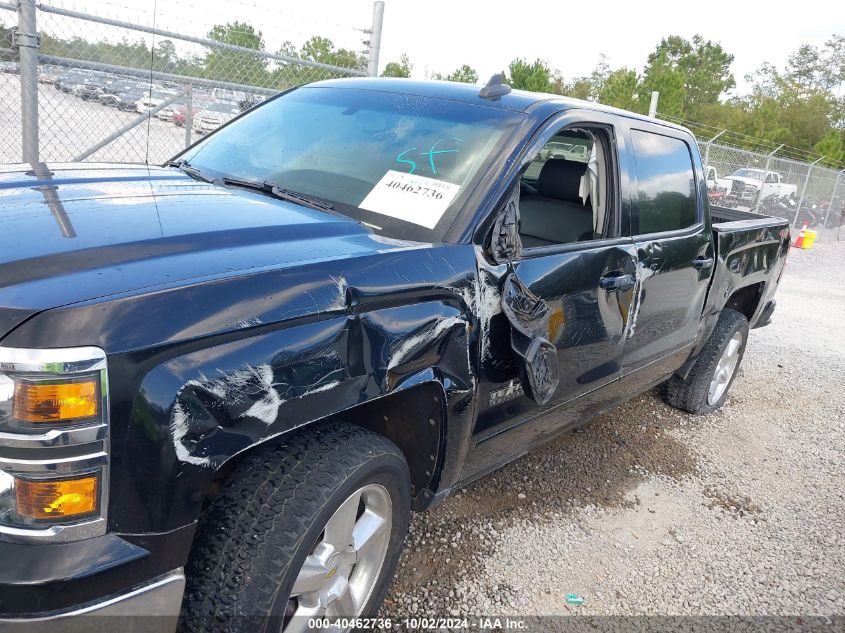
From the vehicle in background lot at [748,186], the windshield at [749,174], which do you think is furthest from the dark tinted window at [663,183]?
the windshield at [749,174]

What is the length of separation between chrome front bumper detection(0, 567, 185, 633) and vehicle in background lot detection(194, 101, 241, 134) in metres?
4.51

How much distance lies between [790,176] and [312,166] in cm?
1754

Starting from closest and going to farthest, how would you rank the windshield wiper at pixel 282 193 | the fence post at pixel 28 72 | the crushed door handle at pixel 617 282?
the windshield wiper at pixel 282 193
the crushed door handle at pixel 617 282
the fence post at pixel 28 72

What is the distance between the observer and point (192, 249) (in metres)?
1.76

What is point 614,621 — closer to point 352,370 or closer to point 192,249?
point 352,370

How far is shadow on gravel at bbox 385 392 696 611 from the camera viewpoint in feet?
9.12

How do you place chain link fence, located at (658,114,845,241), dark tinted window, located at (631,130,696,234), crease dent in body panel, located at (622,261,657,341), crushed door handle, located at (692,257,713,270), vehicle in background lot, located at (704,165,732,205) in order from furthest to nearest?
chain link fence, located at (658,114,845,241) → vehicle in background lot, located at (704,165,732,205) → crushed door handle, located at (692,257,713,270) → dark tinted window, located at (631,130,696,234) → crease dent in body panel, located at (622,261,657,341)

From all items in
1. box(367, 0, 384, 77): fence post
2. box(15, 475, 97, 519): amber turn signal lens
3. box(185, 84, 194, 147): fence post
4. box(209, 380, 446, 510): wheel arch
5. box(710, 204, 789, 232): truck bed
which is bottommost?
box(209, 380, 446, 510): wheel arch

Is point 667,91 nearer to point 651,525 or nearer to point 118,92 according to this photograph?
point 118,92

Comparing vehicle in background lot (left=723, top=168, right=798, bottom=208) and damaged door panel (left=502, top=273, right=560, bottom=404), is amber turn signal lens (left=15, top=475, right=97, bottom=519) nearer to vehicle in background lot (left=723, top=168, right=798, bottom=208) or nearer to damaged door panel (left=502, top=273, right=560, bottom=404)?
damaged door panel (left=502, top=273, right=560, bottom=404)

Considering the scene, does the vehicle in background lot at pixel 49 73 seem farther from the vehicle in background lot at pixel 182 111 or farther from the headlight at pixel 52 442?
the headlight at pixel 52 442

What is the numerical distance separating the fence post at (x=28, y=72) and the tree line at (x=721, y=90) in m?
19.0

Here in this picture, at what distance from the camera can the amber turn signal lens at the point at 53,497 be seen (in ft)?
4.60

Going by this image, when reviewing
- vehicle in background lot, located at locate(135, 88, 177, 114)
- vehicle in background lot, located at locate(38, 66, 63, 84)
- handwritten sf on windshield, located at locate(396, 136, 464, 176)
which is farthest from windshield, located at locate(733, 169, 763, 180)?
handwritten sf on windshield, located at locate(396, 136, 464, 176)
